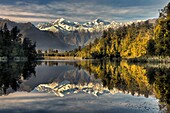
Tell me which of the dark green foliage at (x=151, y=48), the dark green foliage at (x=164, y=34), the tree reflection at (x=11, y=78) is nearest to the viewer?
the tree reflection at (x=11, y=78)

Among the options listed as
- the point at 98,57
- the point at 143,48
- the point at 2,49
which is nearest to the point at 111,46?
the point at 98,57

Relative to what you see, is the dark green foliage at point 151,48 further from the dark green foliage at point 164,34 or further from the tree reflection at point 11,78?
the tree reflection at point 11,78

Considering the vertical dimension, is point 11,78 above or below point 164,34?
below

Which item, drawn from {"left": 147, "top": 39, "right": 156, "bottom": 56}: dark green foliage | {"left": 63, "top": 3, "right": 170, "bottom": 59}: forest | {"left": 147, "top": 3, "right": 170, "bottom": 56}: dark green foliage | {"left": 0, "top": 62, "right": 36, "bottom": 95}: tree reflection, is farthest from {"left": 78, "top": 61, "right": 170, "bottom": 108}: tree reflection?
{"left": 147, "top": 39, "right": 156, "bottom": 56}: dark green foliage

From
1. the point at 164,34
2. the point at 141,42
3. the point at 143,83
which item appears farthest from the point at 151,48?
the point at 143,83

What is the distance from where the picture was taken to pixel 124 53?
521 feet

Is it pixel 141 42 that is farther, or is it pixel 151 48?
pixel 141 42

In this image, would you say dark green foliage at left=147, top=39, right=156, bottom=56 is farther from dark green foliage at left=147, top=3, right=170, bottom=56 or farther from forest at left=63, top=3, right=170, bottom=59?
dark green foliage at left=147, top=3, right=170, bottom=56

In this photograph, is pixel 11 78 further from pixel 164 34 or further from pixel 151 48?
pixel 151 48

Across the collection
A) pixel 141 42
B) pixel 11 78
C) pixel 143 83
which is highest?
pixel 141 42

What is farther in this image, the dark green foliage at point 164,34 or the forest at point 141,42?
the forest at point 141,42

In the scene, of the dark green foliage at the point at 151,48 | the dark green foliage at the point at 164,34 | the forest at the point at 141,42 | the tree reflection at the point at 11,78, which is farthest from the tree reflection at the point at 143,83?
the dark green foliage at the point at 151,48

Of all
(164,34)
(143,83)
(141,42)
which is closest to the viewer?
(143,83)

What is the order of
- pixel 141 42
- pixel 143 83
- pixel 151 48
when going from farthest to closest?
pixel 141 42 → pixel 151 48 → pixel 143 83
